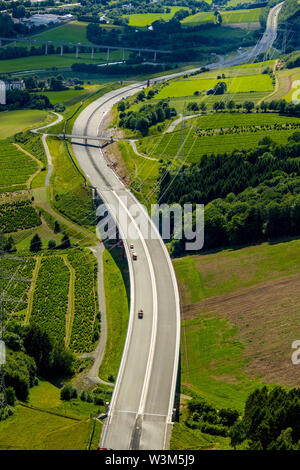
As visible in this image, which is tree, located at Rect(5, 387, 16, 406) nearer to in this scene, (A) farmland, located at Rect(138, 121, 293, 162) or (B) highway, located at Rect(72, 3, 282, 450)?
(B) highway, located at Rect(72, 3, 282, 450)

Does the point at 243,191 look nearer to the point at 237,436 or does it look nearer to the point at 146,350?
the point at 146,350

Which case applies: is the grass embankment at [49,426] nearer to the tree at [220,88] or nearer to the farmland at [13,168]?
the farmland at [13,168]

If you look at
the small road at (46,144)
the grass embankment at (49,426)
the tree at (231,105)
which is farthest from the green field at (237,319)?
the tree at (231,105)

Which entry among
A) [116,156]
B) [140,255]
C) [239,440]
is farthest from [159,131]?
[239,440]

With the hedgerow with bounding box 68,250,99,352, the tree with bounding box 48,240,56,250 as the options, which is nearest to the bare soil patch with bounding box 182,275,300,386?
the hedgerow with bounding box 68,250,99,352

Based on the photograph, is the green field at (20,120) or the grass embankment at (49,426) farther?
the green field at (20,120)

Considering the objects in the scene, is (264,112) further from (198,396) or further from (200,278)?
(198,396)

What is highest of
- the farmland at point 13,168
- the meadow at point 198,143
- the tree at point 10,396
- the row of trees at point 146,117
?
the row of trees at point 146,117
